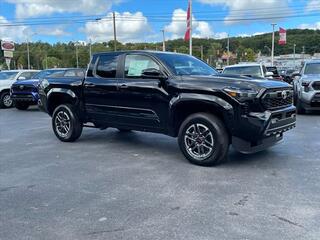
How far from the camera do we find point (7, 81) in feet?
62.6

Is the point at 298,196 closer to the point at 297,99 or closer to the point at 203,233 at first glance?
the point at 203,233

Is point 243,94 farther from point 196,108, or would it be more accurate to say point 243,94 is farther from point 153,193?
point 153,193

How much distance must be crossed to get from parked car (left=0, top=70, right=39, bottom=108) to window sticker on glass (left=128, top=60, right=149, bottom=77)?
12437 mm

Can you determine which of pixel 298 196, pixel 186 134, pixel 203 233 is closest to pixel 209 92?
pixel 186 134

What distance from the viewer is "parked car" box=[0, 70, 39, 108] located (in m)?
18.9

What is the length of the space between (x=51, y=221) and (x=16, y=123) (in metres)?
9.11

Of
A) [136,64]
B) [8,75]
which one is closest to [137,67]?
[136,64]

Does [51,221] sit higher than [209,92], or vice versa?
Result: [209,92]

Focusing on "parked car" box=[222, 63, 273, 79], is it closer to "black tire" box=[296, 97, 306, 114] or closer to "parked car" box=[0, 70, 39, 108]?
"black tire" box=[296, 97, 306, 114]

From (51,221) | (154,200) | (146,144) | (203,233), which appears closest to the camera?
(203,233)

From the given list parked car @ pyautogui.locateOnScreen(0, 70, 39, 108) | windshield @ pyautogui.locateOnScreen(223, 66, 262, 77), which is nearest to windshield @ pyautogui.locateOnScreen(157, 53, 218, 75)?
windshield @ pyautogui.locateOnScreen(223, 66, 262, 77)

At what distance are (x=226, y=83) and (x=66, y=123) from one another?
4078 millimetres

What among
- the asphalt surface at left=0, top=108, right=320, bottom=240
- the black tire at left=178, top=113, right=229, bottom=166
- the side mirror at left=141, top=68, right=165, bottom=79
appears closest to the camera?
the asphalt surface at left=0, top=108, right=320, bottom=240

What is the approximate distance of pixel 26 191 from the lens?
556 cm
